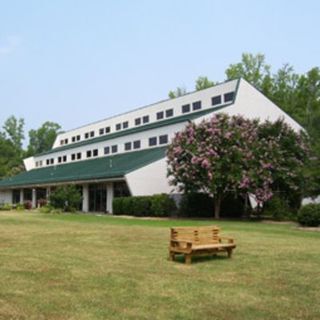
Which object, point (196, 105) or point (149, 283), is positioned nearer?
point (149, 283)

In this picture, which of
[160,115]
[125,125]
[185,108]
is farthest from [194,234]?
[125,125]

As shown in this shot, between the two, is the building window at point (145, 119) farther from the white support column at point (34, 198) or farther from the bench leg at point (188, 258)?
the bench leg at point (188, 258)

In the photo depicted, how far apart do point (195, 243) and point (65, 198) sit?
2971cm

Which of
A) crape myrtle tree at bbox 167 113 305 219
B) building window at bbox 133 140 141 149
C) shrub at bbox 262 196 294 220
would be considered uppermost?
building window at bbox 133 140 141 149

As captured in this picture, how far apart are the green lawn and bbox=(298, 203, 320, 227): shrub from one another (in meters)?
10.5

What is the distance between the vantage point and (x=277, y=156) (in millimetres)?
32938

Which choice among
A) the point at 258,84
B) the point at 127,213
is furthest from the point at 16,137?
the point at 127,213

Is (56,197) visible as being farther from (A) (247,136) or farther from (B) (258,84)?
(B) (258,84)

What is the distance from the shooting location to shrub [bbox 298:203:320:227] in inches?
973

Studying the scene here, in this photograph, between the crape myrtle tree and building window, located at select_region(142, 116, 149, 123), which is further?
building window, located at select_region(142, 116, 149, 123)

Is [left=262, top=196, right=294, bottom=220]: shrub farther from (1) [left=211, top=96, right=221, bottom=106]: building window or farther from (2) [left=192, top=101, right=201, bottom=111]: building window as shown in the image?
(2) [left=192, top=101, right=201, bottom=111]: building window

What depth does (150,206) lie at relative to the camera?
112 ft

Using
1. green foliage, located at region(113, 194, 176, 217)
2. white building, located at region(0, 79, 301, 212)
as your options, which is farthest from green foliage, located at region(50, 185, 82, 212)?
green foliage, located at region(113, 194, 176, 217)

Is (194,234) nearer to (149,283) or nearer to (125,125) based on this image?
(149,283)
